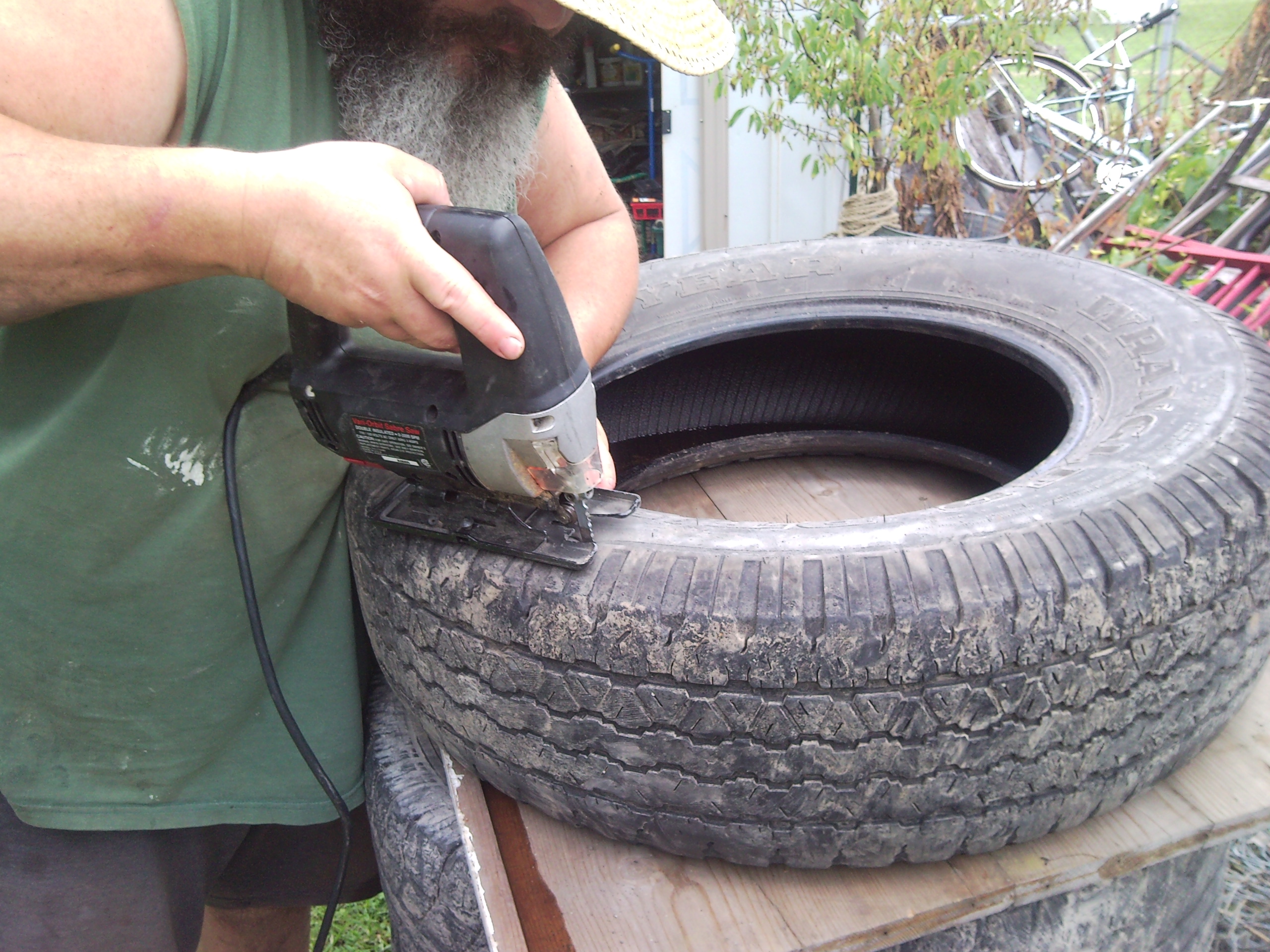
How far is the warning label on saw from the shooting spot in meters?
0.81

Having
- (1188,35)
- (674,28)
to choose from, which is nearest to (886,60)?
(674,28)

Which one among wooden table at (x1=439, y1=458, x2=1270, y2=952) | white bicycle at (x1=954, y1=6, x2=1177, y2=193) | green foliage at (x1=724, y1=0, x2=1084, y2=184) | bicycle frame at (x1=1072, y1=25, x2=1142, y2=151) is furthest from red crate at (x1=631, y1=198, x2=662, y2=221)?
wooden table at (x1=439, y1=458, x2=1270, y2=952)

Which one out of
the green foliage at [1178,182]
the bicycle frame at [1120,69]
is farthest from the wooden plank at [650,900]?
the bicycle frame at [1120,69]

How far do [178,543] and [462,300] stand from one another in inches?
17.3

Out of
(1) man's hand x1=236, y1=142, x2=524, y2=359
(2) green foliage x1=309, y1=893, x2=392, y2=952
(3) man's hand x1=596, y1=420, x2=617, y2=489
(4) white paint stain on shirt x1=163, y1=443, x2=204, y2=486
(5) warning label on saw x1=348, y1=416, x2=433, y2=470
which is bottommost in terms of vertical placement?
(2) green foliage x1=309, y1=893, x2=392, y2=952

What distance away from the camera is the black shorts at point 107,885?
38.3 inches

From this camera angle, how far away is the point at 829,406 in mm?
1531

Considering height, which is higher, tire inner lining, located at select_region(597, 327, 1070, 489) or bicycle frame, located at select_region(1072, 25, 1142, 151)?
bicycle frame, located at select_region(1072, 25, 1142, 151)

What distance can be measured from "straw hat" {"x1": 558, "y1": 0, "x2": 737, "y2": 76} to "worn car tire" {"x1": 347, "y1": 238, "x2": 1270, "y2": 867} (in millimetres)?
433

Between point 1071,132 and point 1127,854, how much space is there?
4596 mm

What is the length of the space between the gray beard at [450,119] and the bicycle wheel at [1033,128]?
343 centimetres

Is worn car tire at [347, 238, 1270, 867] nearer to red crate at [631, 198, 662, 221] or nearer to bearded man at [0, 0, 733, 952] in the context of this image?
bearded man at [0, 0, 733, 952]

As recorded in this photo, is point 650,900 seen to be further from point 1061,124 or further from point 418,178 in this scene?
point 1061,124

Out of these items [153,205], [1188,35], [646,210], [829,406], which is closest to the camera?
[153,205]
